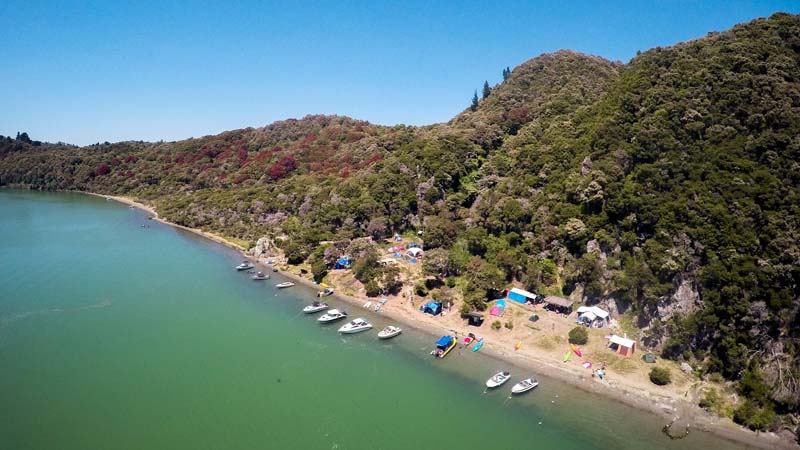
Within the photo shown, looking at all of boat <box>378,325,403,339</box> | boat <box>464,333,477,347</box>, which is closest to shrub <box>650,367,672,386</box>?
boat <box>464,333,477,347</box>

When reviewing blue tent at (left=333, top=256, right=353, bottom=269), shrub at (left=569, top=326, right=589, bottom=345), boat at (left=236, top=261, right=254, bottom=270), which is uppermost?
blue tent at (left=333, top=256, right=353, bottom=269)

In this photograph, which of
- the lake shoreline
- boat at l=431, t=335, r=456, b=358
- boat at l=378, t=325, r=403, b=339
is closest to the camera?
the lake shoreline

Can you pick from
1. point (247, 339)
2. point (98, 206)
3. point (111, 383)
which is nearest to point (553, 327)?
point (247, 339)

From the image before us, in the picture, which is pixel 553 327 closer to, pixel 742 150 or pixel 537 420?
pixel 537 420

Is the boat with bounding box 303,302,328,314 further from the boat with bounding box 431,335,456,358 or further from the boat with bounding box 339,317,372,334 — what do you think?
the boat with bounding box 431,335,456,358

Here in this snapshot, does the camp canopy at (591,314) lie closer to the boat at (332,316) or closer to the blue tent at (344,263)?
the boat at (332,316)

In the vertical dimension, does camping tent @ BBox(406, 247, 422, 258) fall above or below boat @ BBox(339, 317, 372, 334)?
above

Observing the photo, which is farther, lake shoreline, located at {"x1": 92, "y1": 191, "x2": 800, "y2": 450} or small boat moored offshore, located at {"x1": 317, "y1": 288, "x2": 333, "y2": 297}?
small boat moored offshore, located at {"x1": 317, "y1": 288, "x2": 333, "y2": 297}
